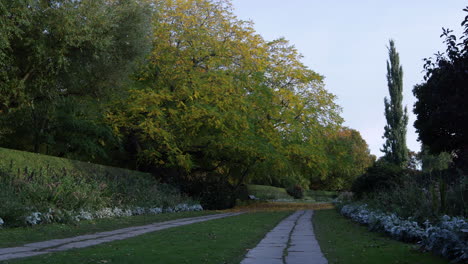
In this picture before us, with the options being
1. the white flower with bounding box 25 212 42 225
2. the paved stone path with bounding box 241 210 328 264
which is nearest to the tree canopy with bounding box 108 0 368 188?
the white flower with bounding box 25 212 42 225

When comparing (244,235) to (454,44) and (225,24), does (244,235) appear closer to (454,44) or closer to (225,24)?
(454,44)

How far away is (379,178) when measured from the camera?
15.5m

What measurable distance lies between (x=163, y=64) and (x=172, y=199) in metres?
Answer: 6.03

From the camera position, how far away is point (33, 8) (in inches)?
478

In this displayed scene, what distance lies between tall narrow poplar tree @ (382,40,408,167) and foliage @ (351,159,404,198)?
11.6 meters

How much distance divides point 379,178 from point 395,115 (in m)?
12.8

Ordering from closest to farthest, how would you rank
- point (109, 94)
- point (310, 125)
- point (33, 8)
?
1. point (33, 8)
2. point (109, 94)
3. point (310, 125)

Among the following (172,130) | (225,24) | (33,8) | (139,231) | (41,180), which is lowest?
(139,231)

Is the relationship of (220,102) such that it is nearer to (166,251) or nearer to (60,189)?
(60,189)

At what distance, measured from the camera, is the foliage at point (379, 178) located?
14930 mm

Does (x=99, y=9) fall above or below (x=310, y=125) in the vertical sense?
above

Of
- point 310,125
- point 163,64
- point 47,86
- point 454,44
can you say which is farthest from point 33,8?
point 310,125

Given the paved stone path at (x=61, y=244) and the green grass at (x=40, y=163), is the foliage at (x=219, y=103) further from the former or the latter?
the paved stone path at (x=61, y=244)

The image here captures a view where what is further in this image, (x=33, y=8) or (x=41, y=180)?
(x=33, y=8)
